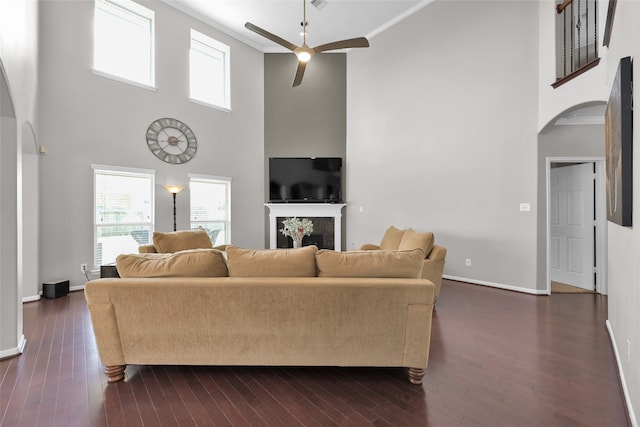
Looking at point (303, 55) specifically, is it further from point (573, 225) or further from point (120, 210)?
point (573, 225)

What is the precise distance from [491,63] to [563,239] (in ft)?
9.76

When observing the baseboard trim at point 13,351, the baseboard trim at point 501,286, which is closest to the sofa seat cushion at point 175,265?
the baseboard trim at point 13,351

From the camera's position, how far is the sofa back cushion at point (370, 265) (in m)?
2.20

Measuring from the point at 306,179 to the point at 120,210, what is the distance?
358 cm

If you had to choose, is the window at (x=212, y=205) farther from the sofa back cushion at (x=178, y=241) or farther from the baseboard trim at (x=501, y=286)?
the baseboard trim at (x=501, y=286)

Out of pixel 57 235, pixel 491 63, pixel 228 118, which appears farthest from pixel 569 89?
pixel 57 235

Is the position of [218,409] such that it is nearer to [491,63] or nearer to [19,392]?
[19,392]

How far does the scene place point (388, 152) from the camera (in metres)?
6.34

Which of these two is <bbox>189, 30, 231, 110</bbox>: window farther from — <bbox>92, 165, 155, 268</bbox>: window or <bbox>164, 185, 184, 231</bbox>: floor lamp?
<bbox>92, 165, 155, 268</bbox>: window

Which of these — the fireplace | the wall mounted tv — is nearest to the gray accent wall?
the wall mounted tv

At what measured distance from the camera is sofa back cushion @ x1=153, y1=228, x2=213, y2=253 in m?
4.38

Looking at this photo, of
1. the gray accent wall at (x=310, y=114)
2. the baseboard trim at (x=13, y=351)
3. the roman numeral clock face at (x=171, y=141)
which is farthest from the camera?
the gray accent wall at (x=310, y=114)

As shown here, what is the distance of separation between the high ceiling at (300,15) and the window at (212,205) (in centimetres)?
313

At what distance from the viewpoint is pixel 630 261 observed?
187 centimetres
